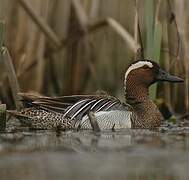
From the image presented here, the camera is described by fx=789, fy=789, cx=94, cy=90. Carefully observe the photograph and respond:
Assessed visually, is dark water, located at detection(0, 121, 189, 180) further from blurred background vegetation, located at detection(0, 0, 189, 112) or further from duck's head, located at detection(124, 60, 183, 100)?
blurred background vegetation, located at detection(0, 0, 189, 112)

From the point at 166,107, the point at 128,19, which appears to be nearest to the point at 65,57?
the point at 128,19

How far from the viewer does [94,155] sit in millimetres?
5668

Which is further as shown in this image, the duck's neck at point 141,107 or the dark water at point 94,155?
the duck's neck at point 141,107

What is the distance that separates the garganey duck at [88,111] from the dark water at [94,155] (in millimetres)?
538

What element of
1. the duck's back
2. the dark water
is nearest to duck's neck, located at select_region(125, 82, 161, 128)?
the duck's back

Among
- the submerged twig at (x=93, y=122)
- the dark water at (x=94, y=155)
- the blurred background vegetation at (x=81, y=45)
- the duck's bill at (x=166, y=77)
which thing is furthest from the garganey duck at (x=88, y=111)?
the dark water at (x=94, y=155)

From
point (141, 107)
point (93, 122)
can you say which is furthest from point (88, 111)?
point (141, 107)

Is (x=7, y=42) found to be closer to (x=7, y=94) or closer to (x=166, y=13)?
(x=7, y=94)

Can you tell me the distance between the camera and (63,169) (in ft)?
16.6

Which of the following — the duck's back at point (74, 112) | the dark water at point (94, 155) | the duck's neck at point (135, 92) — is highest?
the duck's neck at point (135, 92)

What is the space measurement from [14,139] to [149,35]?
1.97 metres

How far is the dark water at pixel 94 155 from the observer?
4.91m

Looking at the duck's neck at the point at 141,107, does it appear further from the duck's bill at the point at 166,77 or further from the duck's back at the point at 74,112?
the duck's bill at the point at 166,77

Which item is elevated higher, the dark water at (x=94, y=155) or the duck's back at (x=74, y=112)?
the duck's back at (x=74, y=112)
